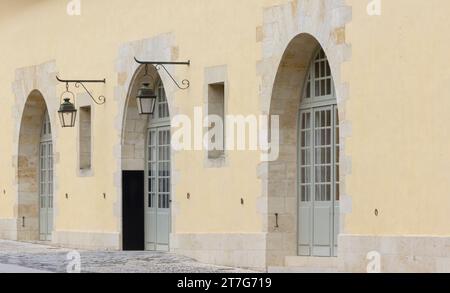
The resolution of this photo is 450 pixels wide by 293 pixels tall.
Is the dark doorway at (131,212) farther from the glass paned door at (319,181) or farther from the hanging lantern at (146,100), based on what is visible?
the glass paned door at (319,181)

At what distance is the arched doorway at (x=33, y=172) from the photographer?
89.2ft

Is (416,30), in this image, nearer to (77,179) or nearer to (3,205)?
(77,179)

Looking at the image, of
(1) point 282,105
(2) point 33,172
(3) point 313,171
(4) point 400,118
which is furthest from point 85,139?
(4) point 400,118

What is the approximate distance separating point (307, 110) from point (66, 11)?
25.8 ft

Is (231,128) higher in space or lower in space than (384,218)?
higher

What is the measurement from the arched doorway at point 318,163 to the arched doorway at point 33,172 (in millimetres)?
9892

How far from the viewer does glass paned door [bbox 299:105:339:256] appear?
57.8 feet

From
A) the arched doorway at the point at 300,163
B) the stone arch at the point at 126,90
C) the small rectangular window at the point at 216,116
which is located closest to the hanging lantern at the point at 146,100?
the stone arch at the point at 126,90

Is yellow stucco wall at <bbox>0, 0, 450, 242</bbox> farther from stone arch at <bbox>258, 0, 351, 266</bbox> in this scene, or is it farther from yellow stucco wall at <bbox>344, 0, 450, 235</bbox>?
stone arch at <bbox>258, 0, 351, 266</bbox>

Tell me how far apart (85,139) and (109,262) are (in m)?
5.03

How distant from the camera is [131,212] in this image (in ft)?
74.1

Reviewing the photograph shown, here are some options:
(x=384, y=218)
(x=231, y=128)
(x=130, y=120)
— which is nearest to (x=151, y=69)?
(x=130, y=120)

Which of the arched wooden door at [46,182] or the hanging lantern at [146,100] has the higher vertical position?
the hanging lantern at [146,100]
